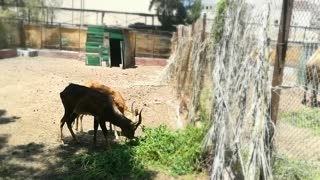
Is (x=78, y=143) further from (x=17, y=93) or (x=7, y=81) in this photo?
(x=7, y=81)

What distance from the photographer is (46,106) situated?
12.6 meters

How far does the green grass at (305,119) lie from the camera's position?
7.24m

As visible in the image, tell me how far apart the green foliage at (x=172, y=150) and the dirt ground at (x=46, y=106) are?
148 centimetres

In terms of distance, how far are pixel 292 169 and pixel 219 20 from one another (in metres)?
2.41

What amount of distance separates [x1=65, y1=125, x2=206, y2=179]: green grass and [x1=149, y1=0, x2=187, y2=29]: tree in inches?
1396

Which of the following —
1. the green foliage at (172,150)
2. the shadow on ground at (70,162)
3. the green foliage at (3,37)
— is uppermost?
the green foliage at (3,37)

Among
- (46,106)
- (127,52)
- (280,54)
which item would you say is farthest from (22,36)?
(280,54)

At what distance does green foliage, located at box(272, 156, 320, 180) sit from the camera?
550cm

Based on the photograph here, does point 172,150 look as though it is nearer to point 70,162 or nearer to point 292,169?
point 70,162

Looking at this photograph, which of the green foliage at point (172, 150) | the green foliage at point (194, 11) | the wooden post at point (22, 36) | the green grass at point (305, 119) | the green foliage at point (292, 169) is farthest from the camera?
the green foliage at point (194, 11)

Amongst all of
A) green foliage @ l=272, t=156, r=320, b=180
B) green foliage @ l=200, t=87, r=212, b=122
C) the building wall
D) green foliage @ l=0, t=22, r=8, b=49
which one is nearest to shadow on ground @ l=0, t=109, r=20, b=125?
green foliage @ l=200, t=87, r=212, b=122

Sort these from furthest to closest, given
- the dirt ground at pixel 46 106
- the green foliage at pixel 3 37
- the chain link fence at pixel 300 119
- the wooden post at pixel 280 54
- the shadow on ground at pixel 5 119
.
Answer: the green foliage at pixel 3 37 < the shadow on ground at pixel 5 119 < the dirt ground at pixel 46 106 < the chain link fence at pixel 300 119 < the wooden post at pixel 280 54

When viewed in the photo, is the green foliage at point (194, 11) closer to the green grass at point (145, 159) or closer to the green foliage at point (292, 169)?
the green grass at point (145, 159)

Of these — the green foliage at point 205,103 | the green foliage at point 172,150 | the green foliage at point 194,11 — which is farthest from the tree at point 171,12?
the green foliage at point 205,103
